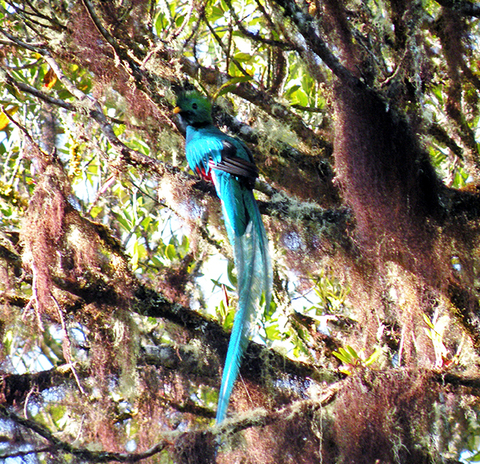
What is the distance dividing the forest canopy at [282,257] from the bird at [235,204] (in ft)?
Result: 0.35

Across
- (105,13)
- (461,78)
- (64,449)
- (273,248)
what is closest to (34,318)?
(64,449)


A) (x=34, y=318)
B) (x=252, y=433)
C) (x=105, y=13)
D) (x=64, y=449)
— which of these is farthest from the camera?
(x=105, y=13)

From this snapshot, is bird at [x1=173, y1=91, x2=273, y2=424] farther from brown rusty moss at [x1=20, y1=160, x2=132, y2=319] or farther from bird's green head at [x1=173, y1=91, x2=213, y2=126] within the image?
brown rusty moss at [x1=20, y1=160, x2=132, y2=319]

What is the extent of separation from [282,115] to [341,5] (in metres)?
0.89

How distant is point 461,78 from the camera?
342 centimetres

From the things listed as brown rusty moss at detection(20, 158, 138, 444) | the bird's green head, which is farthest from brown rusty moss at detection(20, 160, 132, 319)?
the bird's green head

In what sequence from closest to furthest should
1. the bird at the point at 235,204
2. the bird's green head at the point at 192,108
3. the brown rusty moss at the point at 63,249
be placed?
the bird at the point at 235,204 → the brown rusty moss at the point at 63,249 → the bird's green head at the point at 192,108

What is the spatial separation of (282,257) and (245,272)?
637mm

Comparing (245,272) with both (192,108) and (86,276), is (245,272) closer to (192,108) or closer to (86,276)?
(86,276)

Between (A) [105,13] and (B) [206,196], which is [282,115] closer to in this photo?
(B) [206,196]

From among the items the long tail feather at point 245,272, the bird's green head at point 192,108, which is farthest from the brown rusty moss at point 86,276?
the bird's green head at point 192,108

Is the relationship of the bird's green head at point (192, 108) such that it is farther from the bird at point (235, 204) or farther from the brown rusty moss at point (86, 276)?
the brown rusty moss at point (86, 276)

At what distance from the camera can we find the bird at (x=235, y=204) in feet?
9.17

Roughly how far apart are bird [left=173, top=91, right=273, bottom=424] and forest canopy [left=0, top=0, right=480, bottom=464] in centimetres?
11
